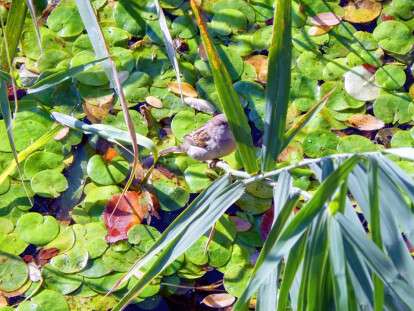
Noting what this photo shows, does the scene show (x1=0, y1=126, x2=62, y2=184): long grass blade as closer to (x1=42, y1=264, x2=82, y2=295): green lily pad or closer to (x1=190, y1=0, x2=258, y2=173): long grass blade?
(x1=42, y1=264, x2=82, y2=295): green lily pad

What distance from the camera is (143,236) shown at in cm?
178

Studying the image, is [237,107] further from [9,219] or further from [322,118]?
[9,219]

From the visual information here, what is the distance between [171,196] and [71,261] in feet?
1.07

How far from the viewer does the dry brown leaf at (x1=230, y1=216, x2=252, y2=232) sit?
1804 millimetres

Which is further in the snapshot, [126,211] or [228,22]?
[228,22]

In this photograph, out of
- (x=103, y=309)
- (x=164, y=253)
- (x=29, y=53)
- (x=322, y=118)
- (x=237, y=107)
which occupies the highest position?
(x=29, y=53)

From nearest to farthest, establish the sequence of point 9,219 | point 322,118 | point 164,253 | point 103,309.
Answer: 1. point 164,253
2. point 103,309
3. point 9,219
4. point 322,118

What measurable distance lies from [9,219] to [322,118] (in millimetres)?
950

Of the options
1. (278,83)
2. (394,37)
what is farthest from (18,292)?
(394,37)

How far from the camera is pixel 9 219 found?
182cm

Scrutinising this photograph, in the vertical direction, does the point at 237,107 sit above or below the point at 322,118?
below

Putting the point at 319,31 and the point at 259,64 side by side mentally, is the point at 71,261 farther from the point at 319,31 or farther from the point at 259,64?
the point at 319,31

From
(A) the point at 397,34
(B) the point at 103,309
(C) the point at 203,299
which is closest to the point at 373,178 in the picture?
(C) the point at 203,299

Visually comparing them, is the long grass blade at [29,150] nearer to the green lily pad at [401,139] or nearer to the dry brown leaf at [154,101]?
the dry brown leaf at [154,101]
